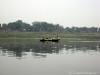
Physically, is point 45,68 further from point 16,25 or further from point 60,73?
point 16,25

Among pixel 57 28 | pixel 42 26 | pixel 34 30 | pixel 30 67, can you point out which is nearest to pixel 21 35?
pixel 34 30

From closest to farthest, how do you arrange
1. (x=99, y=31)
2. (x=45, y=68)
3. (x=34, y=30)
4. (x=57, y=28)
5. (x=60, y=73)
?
(x=60, y=73)
(x=45, y=68)
(x=99, y=31)
(x=34, y=30)
(x=57, y=28)

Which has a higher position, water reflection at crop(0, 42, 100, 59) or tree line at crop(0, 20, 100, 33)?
tree line at crop(0, 20, 100, 33)

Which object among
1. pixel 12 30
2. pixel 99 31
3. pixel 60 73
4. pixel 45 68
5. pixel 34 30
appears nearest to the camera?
pixel 60 73

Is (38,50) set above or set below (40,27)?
below

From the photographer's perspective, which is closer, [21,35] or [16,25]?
[21,35]

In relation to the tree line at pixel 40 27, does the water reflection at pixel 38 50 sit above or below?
below

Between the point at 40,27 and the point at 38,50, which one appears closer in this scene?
the point at 38,50

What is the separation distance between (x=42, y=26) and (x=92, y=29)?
19.5 metres

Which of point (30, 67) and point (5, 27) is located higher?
point (5, 27)

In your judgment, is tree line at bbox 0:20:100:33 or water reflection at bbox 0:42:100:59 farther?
tree line at bbox 0:20:100:33

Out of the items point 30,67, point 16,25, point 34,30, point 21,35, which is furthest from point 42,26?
point 30,67

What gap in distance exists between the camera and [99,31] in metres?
64.8

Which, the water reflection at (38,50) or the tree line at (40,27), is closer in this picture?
the water reflection at (38,50)
